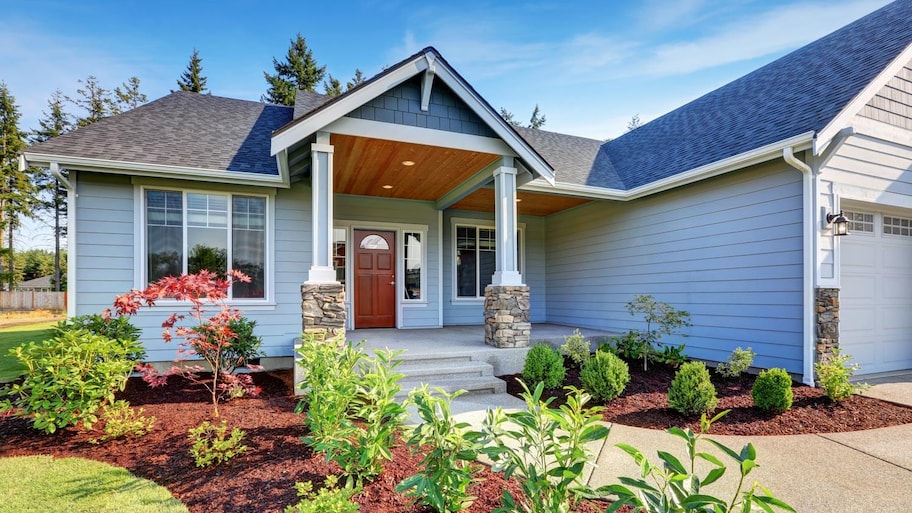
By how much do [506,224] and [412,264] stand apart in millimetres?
3052

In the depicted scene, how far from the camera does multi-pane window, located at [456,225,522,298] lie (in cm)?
908

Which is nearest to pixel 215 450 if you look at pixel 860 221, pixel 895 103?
pixel 860 221

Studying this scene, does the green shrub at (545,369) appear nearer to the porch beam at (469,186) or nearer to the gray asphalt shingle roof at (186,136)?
the porch beam at (469,186)

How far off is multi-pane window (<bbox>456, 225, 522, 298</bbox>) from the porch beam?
98 cm

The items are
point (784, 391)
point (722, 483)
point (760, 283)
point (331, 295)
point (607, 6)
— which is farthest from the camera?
point (607, 6)

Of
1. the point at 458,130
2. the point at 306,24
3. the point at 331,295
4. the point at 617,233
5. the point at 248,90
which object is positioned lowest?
the point at 331,295

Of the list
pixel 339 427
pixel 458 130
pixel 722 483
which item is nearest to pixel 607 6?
pixel 458 130

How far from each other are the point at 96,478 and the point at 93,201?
4585mm

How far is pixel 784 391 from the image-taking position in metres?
4.07

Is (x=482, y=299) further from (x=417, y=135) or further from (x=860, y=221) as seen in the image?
(x=860, y=221)

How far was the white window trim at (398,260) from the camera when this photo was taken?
314 inches

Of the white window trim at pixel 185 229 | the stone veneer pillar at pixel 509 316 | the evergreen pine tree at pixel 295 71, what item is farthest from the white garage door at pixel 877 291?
the evergreen pine tree at pixel 295 71

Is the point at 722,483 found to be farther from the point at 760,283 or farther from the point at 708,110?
the point at 708,110

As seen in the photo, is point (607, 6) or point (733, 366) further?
point (607, 6)
